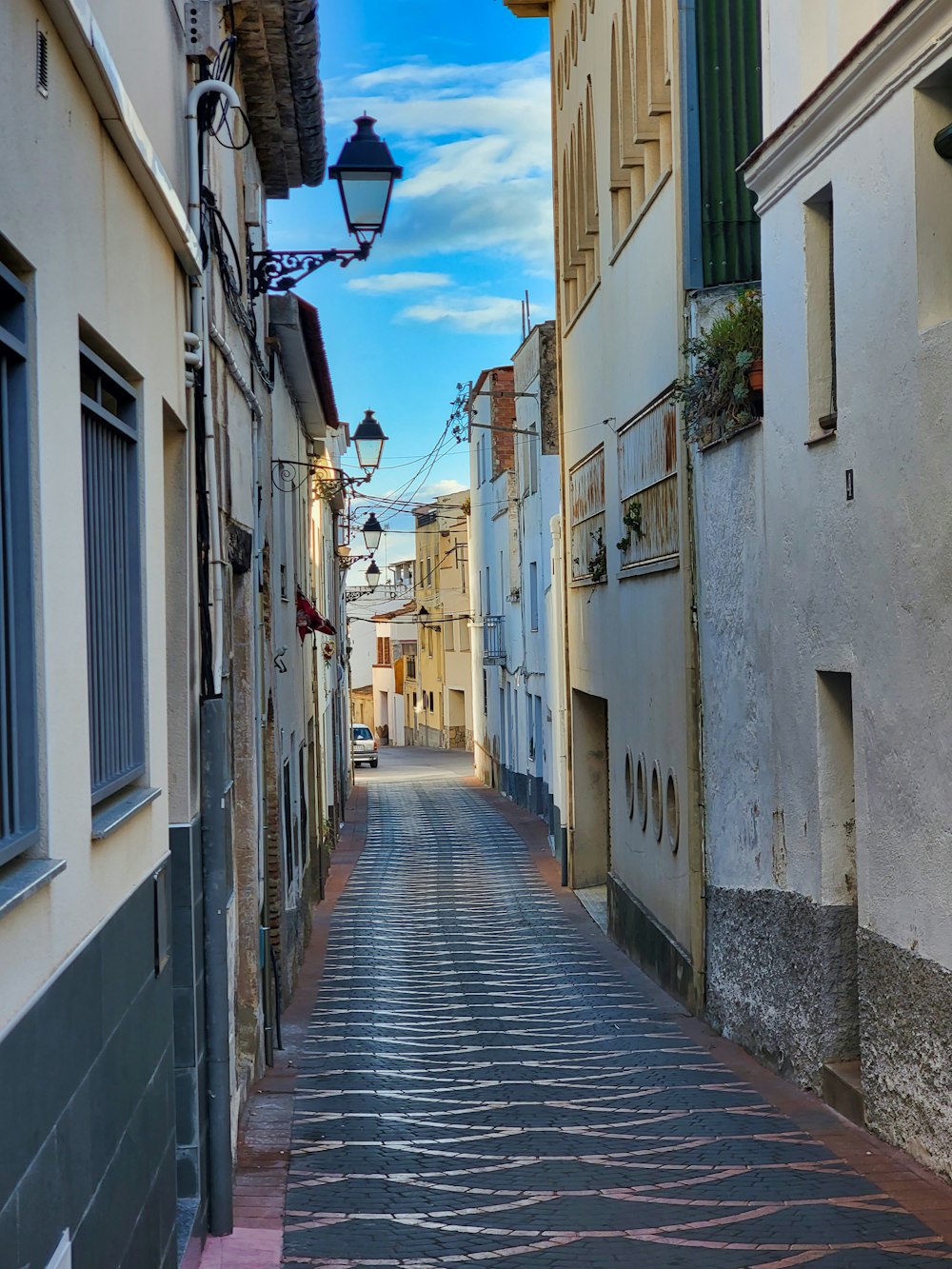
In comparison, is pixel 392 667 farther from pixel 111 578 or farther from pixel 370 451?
pixel 111 578

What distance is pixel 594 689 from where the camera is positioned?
65.4 feet

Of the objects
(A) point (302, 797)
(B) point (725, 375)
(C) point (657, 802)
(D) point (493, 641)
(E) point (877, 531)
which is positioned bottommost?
(A) point (302, 797)

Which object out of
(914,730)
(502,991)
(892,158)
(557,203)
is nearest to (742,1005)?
(502,991)

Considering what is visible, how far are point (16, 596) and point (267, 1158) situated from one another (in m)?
5.46

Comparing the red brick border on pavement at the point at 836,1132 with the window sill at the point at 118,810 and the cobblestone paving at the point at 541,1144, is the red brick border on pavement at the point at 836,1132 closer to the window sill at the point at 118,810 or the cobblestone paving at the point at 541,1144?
the cobblestone paving at the point at 541,1144

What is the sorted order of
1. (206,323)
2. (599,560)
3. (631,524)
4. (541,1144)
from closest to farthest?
(206,323), (541,1144), (631,524), (599,560)

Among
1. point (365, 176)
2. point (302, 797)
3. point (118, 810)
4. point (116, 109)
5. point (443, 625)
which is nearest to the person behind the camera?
point (116, 109)

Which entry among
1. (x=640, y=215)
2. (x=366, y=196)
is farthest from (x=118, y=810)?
(x=640, y=215)

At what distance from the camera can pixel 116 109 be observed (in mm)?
4574

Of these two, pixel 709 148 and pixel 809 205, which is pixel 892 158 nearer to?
pixel 809 205

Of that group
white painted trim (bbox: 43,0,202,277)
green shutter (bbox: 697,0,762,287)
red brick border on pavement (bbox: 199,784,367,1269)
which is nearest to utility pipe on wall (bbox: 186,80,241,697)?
white painted trim (bbox: 43,0,202,277)

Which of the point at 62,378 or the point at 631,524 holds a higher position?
the point at 631,524

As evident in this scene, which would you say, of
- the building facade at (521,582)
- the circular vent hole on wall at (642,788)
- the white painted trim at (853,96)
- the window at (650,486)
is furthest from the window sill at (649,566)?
the building facade at (521,582)

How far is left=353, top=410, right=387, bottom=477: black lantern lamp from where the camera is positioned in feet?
73.4
